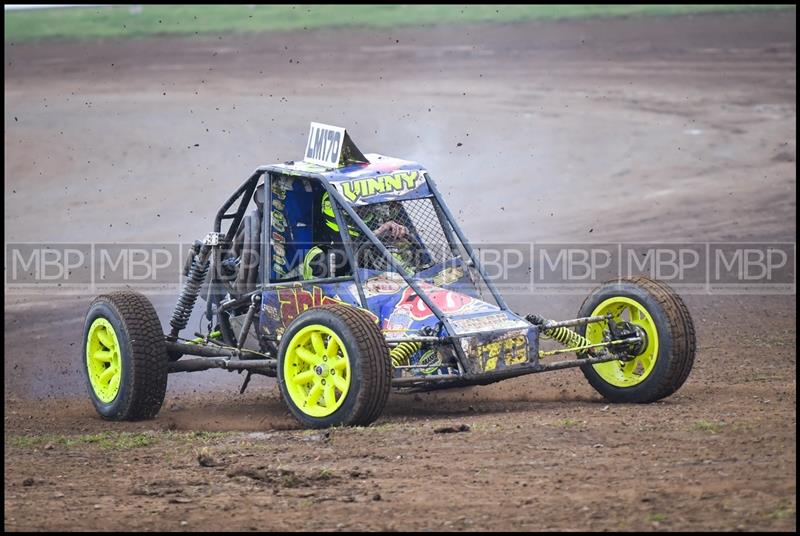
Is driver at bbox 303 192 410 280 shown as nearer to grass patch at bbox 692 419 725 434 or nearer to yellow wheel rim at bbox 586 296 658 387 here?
yellow wheel rim at bbox 586 296 658 387

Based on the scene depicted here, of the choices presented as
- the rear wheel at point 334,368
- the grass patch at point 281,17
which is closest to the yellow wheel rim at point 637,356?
the rear wheel at point 334,368

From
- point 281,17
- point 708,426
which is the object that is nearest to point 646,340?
point 708,426

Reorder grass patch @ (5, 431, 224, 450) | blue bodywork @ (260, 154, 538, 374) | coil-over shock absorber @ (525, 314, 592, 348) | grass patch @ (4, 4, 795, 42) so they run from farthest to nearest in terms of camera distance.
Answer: grass patch @ (4, 4, 795, 42)
coil-over shock absorber @ (525, 314, 592, 348)
blue bodywork @ (260, 154, 538, 374)
grass patch @ (5, 431, 224, 450)

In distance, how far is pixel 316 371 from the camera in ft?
30.3

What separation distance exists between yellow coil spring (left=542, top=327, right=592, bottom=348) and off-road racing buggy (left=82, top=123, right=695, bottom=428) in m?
0.01

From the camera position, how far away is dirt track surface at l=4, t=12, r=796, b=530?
7203 mm

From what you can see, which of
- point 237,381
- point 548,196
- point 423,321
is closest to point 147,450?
point 423,321

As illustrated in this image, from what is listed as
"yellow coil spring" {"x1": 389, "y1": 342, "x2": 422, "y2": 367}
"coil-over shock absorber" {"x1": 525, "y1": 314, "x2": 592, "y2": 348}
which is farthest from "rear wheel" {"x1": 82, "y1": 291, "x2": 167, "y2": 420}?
"coil-over shock absorber" {"x1": 525, "y1": 314, "x2": 592, "y2": 348}

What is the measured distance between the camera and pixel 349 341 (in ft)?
29.1

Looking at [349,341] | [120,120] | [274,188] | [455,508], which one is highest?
[120,120]

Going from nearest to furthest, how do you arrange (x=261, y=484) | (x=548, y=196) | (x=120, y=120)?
(x=261, y=484) < (x=548, y=196) < (x=120, y=120)

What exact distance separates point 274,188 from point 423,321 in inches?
64.1

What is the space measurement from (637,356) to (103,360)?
12.9 feet

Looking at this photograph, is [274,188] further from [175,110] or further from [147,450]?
[175,110]
